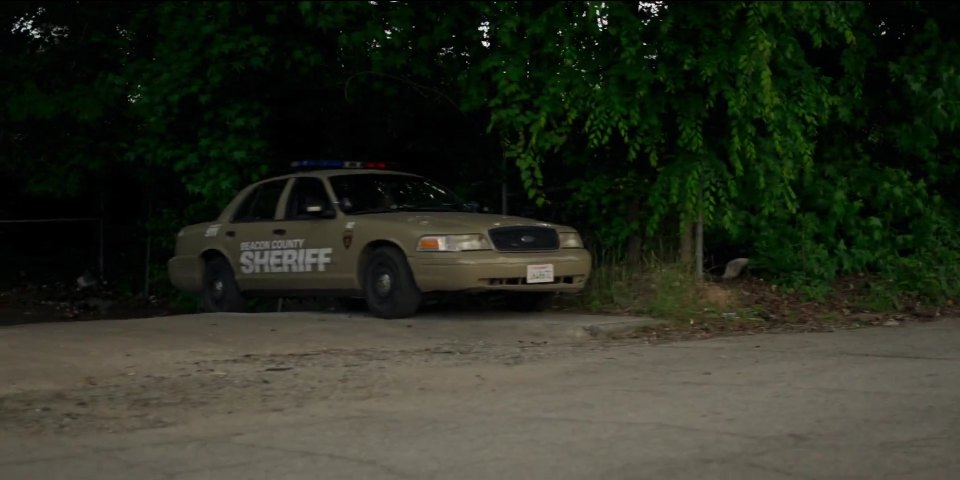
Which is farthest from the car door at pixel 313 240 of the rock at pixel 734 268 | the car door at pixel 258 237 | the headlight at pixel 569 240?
the rock at pixel 734 268

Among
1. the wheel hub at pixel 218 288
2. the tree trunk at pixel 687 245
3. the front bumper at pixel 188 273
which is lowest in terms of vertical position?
the wheel hub at pixel 218 288

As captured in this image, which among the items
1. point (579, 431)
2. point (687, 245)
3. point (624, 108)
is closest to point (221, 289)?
point (624, 108)

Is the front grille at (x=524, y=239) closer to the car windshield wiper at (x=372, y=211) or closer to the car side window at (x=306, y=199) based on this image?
the car windshield wiper at (x=372, y=211)

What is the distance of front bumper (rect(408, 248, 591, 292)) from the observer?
37.9ft

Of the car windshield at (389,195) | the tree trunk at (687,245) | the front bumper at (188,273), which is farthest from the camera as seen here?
the front bumper at (188,273)

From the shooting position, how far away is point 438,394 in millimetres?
8047

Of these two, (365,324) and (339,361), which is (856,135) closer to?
(365,324)

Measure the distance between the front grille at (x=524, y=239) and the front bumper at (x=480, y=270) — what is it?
88 mm

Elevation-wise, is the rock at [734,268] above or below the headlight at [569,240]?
below

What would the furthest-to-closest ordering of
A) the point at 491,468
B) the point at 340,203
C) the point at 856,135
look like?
the point at 856,135
the point at 340,203
the point at 491,468

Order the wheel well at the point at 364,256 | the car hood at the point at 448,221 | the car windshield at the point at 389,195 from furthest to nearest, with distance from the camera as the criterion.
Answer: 1. the car windshield at the point at 389,195
2. the wheel well at the point at 364,256
3. the car hood at the point at 448,221

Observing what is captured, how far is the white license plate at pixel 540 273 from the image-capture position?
11828 mm

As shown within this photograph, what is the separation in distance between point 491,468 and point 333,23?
8338 millimetres

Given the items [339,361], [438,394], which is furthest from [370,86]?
[438,394]
